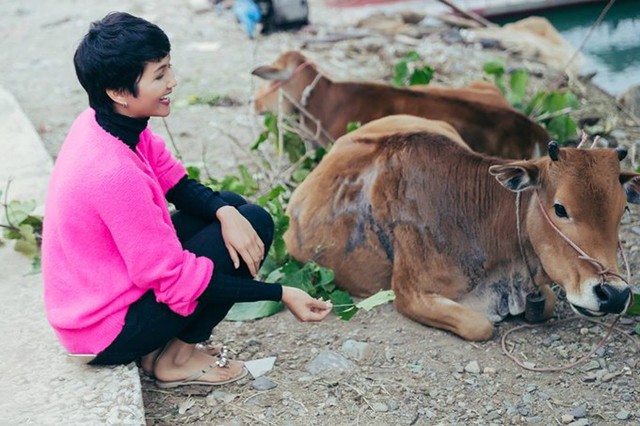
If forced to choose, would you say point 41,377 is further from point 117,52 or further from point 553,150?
point 553,150

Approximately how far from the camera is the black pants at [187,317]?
11.8ft

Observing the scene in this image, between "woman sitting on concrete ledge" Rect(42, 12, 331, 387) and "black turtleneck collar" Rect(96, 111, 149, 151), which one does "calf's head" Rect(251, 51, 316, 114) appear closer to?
"woman sitting on concrete ledge" Rect(42, 12, 331, 387)

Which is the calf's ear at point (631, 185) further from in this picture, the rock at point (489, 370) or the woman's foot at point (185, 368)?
the woman's foot at point (185, 368)

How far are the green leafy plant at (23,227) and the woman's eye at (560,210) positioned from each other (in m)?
2.67

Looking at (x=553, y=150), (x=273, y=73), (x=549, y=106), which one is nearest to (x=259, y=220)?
(x=553, y=150)

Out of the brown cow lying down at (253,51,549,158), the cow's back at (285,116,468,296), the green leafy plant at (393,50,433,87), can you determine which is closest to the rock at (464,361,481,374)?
the cow's back at (285,116,468,296)

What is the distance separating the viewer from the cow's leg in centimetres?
447

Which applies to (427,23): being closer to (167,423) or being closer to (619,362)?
(619,362)

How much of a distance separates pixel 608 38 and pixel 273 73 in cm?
574

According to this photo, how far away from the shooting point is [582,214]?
13.4ft

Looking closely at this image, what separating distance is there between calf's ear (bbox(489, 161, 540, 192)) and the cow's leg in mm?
650

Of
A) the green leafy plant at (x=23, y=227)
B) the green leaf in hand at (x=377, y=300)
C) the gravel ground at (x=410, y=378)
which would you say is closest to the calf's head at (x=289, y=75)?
the gravel ground at (x=410, y=378)

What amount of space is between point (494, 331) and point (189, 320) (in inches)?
63.4

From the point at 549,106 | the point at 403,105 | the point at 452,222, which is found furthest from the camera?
the point at 549,106
